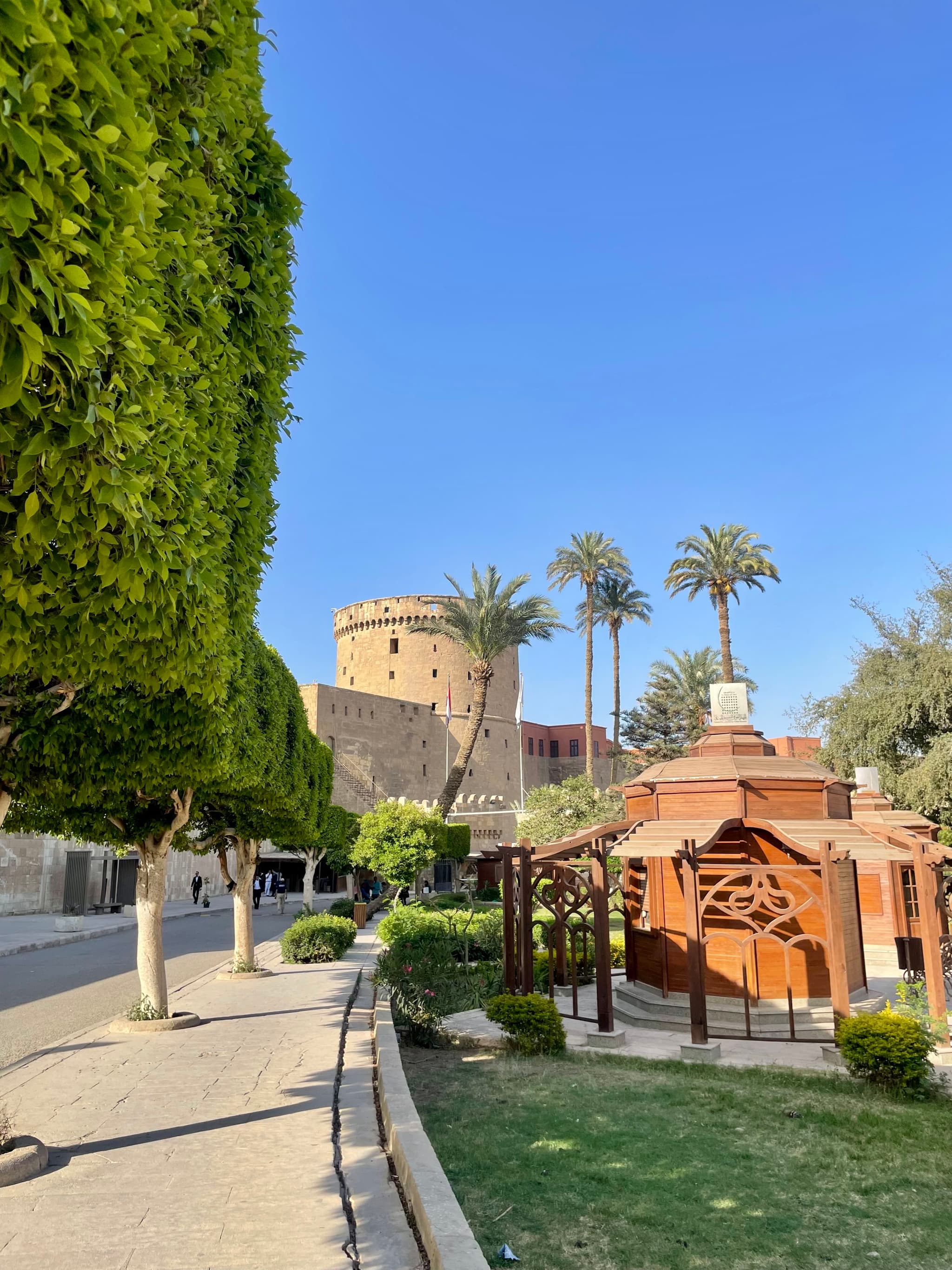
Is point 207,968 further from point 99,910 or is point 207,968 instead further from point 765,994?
point 99,910

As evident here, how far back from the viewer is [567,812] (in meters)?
30.7

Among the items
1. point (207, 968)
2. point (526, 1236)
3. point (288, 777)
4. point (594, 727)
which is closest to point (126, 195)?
point (526, 1236)

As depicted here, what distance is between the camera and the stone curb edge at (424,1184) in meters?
3.97

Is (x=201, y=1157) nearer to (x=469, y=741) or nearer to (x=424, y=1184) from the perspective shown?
(x=424, y=1184)

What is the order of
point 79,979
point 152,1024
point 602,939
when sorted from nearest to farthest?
point 602,939, point 152,1024, point 79,979

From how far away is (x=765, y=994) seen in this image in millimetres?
10422

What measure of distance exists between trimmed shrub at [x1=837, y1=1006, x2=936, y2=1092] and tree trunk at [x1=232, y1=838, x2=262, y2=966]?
1107cm

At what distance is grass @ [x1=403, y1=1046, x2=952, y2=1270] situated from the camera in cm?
486

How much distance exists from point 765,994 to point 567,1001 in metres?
3.03

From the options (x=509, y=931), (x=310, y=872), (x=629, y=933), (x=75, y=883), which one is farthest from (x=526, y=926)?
(x=75, y=883)

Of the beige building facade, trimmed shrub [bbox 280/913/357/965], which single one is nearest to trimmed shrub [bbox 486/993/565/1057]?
trimmed shrub [bbox 280/913/357/965]

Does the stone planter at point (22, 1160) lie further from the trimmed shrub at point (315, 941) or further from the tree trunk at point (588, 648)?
the tree trunk at point (588, 648)

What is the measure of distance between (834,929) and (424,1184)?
601 centimetres

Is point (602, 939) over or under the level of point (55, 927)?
over
